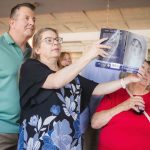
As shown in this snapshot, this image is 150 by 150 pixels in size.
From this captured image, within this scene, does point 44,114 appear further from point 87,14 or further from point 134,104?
point 87,14

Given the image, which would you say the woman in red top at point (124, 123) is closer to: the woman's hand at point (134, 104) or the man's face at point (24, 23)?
the woman's hand at point (134, 104)

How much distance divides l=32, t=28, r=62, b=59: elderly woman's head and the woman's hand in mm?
569

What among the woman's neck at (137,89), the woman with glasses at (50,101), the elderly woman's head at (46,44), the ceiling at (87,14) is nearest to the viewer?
the woman with glasses at (50,101)

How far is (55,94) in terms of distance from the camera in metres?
1.51

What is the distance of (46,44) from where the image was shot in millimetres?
1602

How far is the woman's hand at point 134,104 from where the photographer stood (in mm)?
1864

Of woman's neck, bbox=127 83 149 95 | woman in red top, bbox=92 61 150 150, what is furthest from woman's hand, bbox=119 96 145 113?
woman's neck, bbox=127 83 149 95

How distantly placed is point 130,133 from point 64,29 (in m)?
6.31

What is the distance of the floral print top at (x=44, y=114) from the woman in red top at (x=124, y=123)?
41cm

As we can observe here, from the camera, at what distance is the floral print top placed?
1.47m

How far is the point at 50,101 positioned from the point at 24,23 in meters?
0.59

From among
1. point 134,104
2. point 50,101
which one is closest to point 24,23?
point 50,101

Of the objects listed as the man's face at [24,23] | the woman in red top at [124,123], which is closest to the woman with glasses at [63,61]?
the man's face at [24,23]

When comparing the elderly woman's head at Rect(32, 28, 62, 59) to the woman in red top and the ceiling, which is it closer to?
the woman in red top
